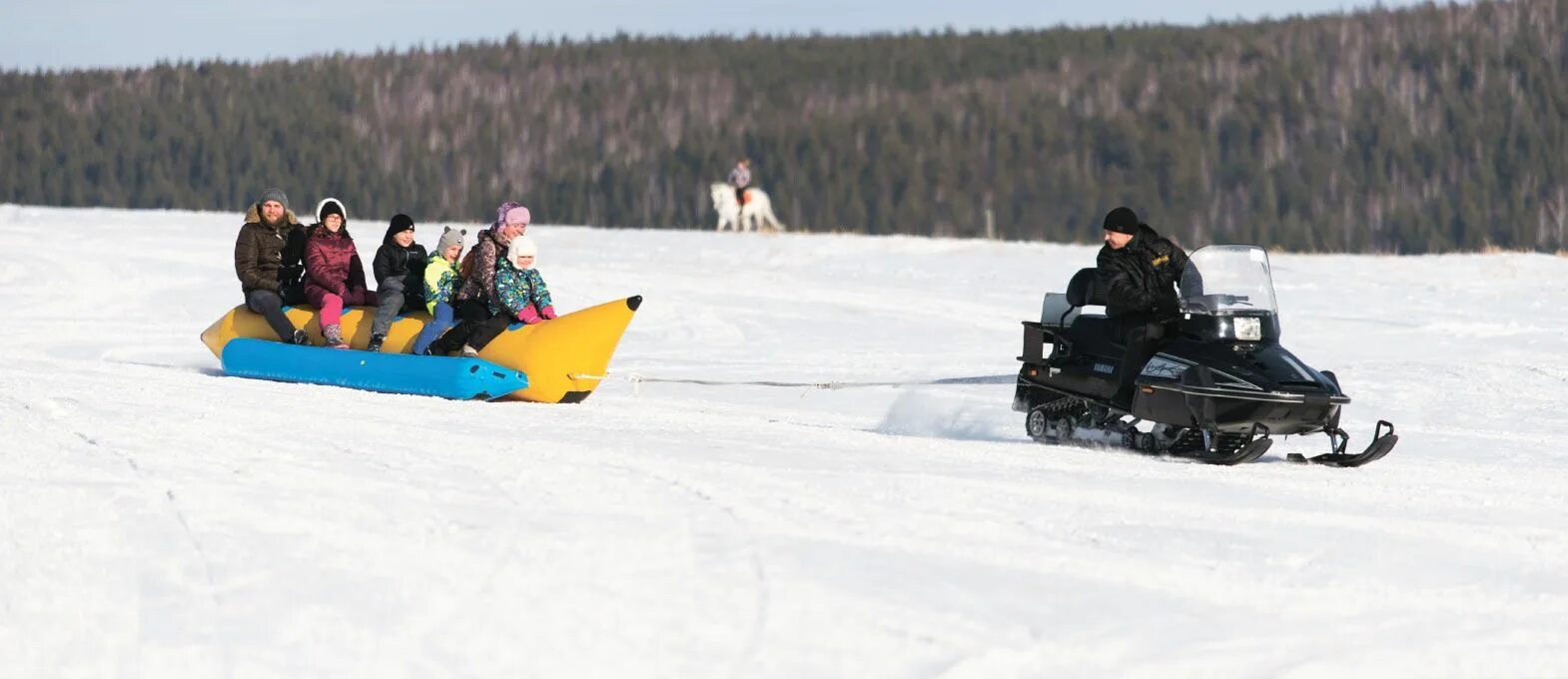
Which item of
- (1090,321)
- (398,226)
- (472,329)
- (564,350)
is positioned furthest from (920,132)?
(1090,321)

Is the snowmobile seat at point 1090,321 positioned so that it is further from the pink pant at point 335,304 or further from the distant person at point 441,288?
the pink pant at point 335,304

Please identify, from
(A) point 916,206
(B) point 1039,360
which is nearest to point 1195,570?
(B) point 1039,360

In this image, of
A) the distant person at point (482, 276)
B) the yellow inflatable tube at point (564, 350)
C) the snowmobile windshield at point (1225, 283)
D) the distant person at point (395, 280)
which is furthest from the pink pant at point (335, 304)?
the snowmobile windshield at point (1225, 283)

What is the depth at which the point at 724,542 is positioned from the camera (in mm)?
5238

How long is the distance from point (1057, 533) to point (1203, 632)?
3.58 feet

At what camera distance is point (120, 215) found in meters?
25.8

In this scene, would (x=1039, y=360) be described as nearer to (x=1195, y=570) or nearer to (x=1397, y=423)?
(x=1397, y=423)

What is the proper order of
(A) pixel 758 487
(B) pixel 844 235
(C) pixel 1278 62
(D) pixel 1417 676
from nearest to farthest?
(D) pixel 1417 676, (A) pixel 758 487, (B) pixel 844 235, (C) pixel 1278 62

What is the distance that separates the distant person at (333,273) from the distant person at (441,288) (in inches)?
28.0

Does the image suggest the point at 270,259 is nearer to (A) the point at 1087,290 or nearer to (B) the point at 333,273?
(B) the point at 333,273

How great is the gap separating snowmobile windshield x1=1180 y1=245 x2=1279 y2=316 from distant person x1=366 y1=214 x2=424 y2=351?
494 centimetres

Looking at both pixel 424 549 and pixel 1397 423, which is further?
pixel 1397 423

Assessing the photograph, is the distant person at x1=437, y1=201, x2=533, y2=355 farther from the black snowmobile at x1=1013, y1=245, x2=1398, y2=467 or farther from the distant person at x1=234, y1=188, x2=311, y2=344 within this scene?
the black snowmobile at x1=1013, y1=245, x2=1398, y2=467

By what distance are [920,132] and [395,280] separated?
59.4m
